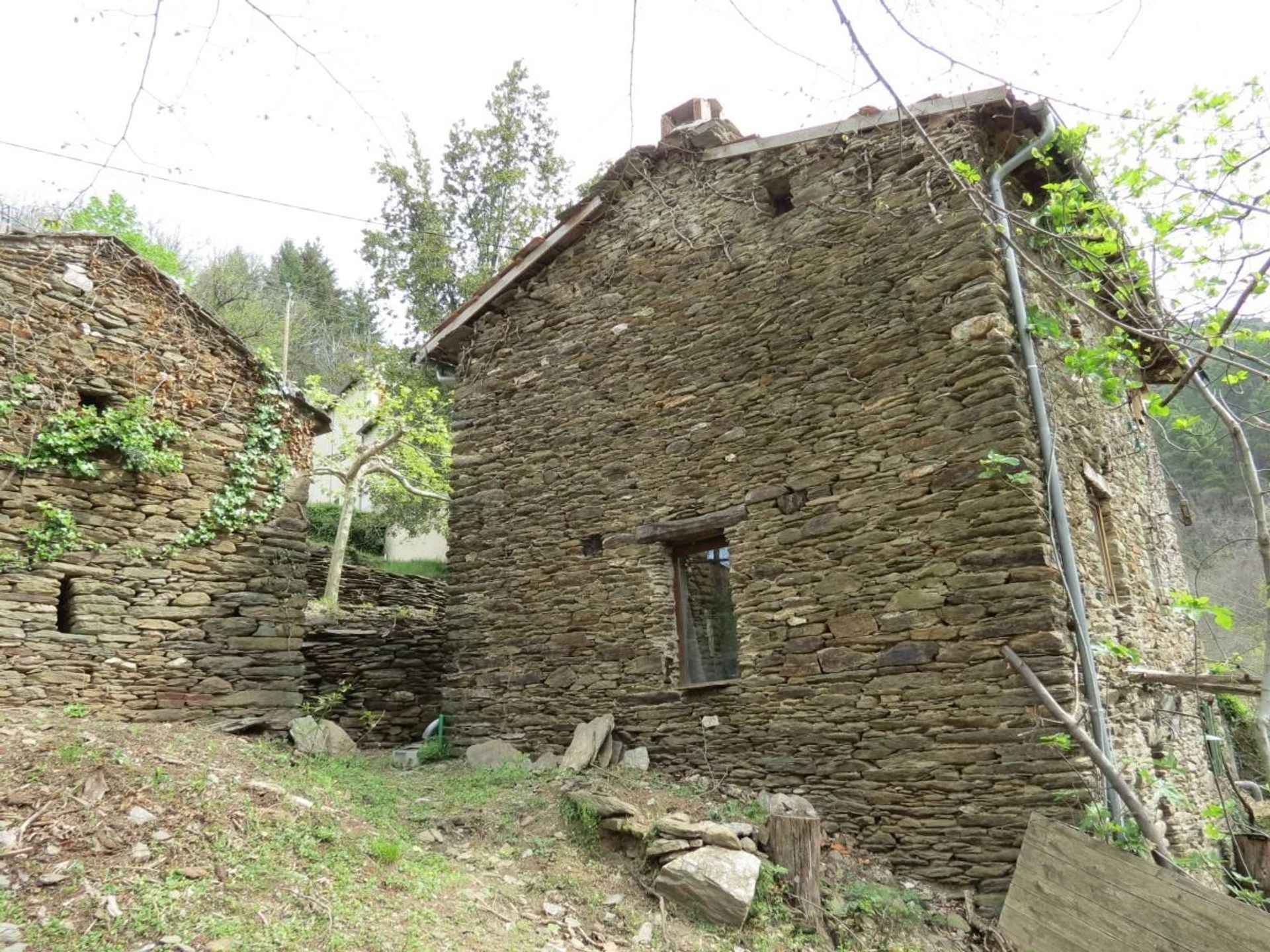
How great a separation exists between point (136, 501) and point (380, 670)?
363 cm

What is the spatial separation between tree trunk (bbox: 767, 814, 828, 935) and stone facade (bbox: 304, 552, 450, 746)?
443cm

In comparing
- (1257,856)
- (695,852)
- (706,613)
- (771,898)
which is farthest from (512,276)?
(1257,856)

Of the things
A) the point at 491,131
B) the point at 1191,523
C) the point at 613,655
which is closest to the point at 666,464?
the point at 613,655

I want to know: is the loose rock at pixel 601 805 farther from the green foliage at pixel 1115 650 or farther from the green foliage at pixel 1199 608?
the green foliage at pixel 1199 608

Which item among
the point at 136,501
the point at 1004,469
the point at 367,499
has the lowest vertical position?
the point at 1004,469

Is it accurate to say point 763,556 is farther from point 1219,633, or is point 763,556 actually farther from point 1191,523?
point 1219,633

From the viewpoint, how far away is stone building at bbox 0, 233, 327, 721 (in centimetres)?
582

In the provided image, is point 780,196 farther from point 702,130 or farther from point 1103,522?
point 1103,522

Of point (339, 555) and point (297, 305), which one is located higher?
point (297, 305)

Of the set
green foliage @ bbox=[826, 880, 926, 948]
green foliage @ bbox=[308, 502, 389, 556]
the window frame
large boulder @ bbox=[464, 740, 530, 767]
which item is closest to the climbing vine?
large boulder @ bbox=[464, 740, 530, 767]

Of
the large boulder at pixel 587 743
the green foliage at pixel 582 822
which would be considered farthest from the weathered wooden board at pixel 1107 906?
the large boulder at pixel 587 743

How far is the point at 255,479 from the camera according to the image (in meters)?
7.07

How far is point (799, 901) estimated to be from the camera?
4.62 meters

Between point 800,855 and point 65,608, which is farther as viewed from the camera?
point 65,608
